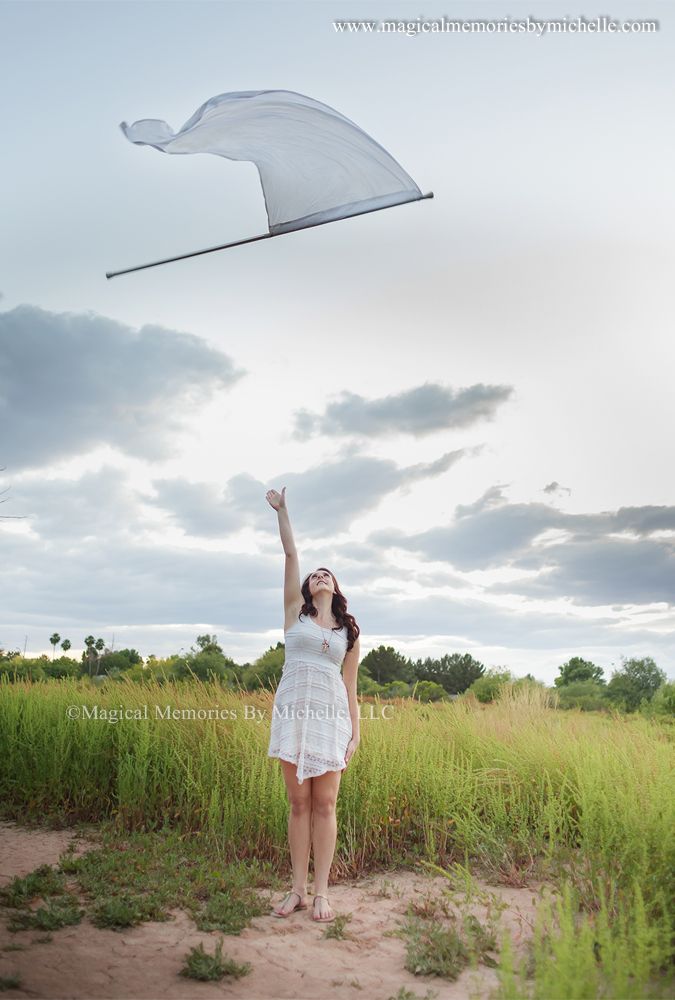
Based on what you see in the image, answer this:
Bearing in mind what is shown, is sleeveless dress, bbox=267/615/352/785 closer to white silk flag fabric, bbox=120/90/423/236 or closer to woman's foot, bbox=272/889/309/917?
woman's foot, bbox=272/889/309/917

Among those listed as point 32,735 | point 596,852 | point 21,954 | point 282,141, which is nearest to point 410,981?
point 596,852

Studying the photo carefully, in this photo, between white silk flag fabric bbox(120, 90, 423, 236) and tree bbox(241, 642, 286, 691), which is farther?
tree bbox(241, 642, 286, 691)

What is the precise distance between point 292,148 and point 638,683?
1461 centimetres

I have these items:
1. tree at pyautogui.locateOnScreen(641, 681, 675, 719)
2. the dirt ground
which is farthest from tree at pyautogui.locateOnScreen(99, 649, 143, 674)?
the dirt ground

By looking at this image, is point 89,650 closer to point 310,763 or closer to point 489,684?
point 489,684

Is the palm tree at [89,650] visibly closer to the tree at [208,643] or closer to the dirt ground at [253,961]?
the tree at [208,643]

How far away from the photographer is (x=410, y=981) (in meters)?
4.20

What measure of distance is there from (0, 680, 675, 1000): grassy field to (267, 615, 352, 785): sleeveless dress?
4.07ft

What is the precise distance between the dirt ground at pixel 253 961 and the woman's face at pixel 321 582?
2030 millimetres

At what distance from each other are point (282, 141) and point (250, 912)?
5.00m

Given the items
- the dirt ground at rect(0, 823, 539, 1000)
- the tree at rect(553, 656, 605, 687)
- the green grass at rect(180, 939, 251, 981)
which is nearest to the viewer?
the dirt ground at rect(0, 823, 539, 1000)

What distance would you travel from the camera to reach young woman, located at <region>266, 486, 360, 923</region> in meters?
4.95

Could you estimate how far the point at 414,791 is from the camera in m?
6.71

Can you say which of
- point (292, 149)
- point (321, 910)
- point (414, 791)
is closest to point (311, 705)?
point (321, 910)
